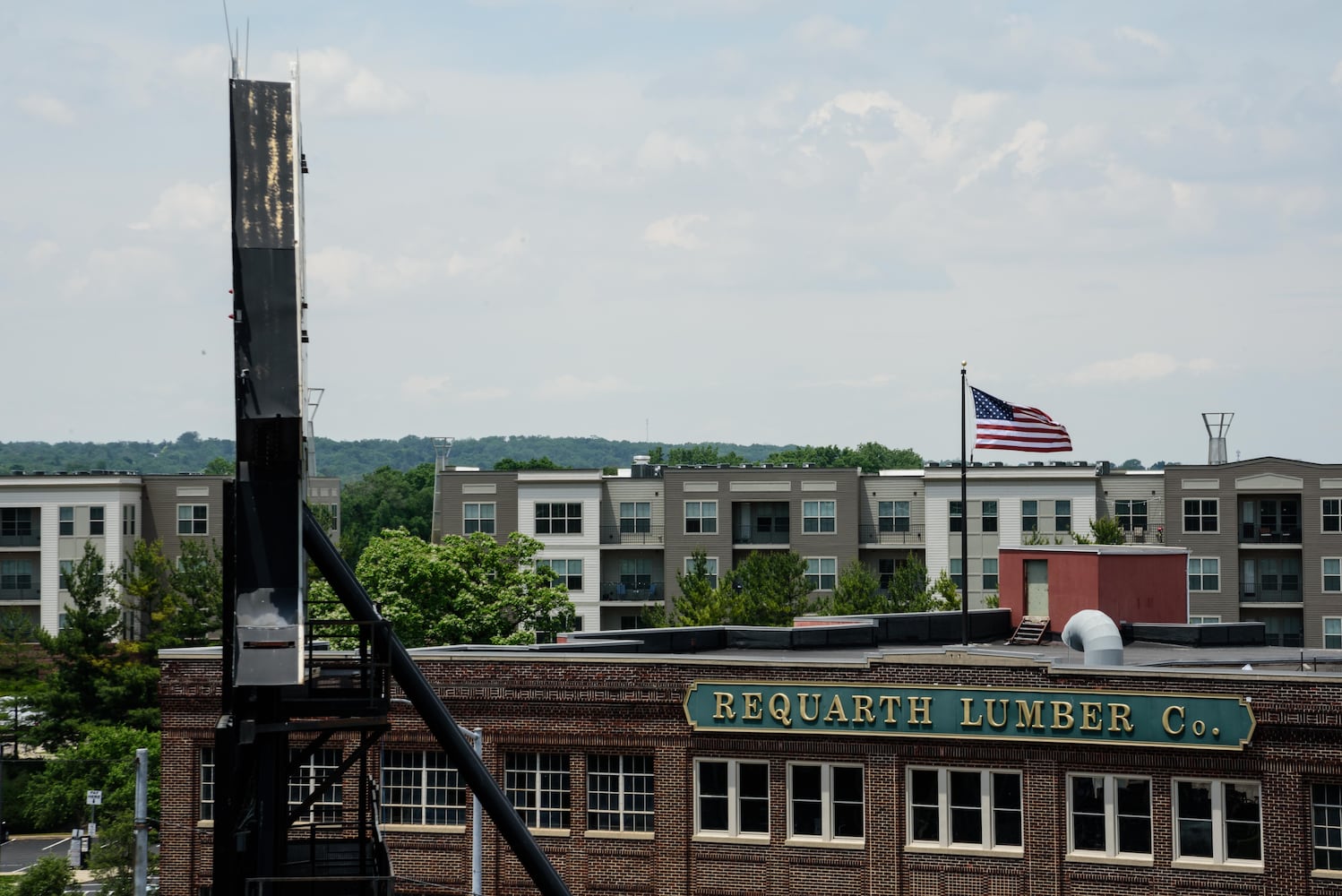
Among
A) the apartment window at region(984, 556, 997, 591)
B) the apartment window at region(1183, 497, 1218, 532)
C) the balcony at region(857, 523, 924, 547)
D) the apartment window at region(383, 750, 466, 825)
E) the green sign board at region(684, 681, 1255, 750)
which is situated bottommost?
the apartment window at region(383, 750, 466, 825)

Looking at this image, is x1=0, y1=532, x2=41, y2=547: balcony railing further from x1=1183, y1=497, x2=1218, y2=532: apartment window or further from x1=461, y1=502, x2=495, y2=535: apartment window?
x1=1183, y1=497, x2=1218, y2=532: apartment window

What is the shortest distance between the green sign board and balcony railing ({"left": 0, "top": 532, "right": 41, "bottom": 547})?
76828 millimetres

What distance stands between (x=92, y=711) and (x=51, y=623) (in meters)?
19.6

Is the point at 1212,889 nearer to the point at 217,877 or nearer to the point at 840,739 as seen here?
the point at 840,739

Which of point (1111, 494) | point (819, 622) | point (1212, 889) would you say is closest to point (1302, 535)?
point (1111, 494)

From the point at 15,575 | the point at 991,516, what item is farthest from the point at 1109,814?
the point at 15,575

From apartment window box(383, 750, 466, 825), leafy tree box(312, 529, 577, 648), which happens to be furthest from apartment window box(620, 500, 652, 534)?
apartment window box(383, 750, 466, 825)

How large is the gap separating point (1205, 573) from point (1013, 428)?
53229mm

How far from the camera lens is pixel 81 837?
6750cm

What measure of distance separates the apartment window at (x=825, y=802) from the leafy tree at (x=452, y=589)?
124 feet

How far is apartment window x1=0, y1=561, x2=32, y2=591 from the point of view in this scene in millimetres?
101062

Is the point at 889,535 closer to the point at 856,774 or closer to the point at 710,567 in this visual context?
the point at 710,567

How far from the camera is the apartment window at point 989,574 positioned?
316 feet

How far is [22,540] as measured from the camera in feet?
331
